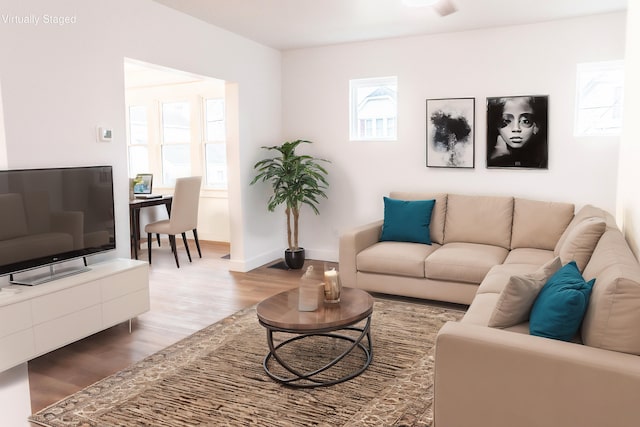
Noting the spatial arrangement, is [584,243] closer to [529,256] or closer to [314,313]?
[529,256]

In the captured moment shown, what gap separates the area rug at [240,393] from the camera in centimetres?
254

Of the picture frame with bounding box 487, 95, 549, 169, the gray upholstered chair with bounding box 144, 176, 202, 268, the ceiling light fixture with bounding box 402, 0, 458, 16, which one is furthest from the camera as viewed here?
the gray upholstered chair with bounding box 144, 176, 202, 268

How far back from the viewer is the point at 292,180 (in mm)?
5453

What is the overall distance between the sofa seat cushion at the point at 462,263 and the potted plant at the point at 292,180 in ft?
5.74

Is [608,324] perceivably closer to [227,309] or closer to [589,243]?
[589,243]

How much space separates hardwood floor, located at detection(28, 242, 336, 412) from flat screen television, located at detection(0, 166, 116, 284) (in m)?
0.56

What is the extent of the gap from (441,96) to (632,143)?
95.7 inches

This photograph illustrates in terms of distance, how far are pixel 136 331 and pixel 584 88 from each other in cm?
447

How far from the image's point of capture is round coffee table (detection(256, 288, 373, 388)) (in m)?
2.76

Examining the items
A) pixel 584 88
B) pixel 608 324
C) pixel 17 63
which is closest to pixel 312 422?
pixel 608 324

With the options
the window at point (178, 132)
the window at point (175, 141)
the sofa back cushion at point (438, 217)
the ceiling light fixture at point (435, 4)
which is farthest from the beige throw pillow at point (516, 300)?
the window at point (175, 141)

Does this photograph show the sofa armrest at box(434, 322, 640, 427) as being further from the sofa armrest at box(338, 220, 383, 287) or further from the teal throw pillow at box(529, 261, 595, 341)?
the sofa armrest at box(338, 220, 383, 287)

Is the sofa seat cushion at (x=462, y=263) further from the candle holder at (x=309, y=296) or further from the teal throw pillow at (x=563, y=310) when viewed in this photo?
the teal throw pillow at (x=563, y=310)

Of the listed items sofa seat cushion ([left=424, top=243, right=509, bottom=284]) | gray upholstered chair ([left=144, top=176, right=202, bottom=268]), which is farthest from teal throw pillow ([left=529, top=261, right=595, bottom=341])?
gray upholstered chair ([left=144, top=176, right=202, bottom=268])
